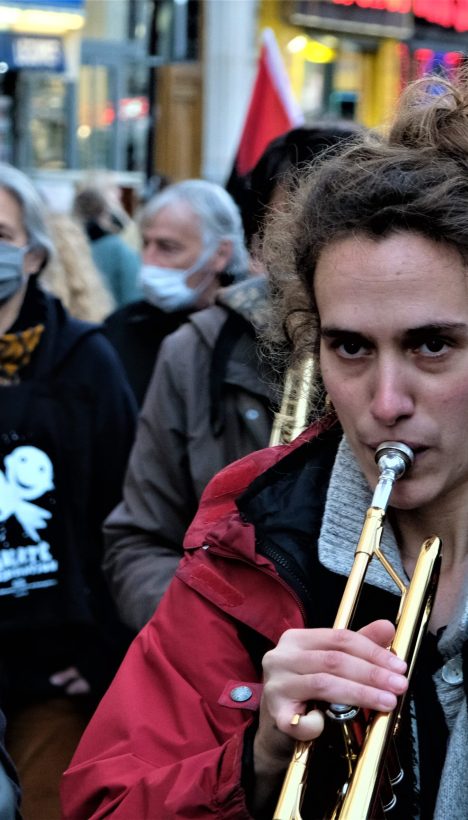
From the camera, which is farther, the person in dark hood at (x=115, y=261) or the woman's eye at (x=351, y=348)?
the person in dark hood at (x=115, y=261)

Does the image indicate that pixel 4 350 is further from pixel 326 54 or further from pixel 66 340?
pixel 326 54

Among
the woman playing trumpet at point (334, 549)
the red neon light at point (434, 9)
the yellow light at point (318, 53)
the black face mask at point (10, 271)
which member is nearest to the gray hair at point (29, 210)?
the black face mask at point (10, 271)

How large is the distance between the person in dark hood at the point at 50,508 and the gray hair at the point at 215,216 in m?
0.83

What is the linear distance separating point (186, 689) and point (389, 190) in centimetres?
81

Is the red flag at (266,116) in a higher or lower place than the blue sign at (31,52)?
higher

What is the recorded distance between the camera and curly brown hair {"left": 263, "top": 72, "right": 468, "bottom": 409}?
181 cm

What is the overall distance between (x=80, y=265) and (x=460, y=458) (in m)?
4.03

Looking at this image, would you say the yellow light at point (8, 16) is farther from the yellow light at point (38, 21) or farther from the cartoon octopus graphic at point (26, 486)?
the cartoon octopus graphic at point (26, 486)

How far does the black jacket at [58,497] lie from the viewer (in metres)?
3.51

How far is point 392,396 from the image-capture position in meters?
1.77

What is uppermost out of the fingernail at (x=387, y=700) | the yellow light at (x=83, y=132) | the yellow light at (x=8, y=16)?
the fingernail at (x=387, y=700)

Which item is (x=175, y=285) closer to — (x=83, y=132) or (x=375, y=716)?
(x=375, y=716)

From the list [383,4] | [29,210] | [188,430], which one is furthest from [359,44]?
[188,430]

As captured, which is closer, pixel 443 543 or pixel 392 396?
pixel 392 396
